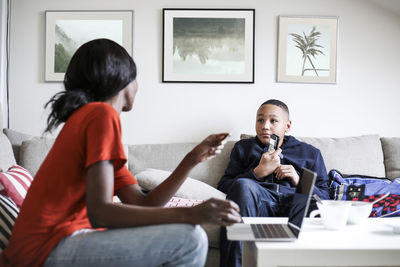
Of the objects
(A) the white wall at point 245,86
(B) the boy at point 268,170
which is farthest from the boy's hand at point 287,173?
(A) the white wall at point 245,86

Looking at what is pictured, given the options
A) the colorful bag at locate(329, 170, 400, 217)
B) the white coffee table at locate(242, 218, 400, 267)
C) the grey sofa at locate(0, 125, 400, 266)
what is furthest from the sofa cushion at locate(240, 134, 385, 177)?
the white coffee table at locate(242, 218, 400, 267)

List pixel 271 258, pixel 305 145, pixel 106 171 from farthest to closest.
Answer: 1. pixel 305 145
2. pixel 271 258
3. pixel 106 171

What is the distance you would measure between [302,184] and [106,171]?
666 mm

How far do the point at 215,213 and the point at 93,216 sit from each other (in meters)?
0.31

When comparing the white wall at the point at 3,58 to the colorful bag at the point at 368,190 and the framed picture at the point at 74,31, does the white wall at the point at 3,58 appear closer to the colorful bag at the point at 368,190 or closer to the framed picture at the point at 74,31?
the framed picture at the point at 74,31

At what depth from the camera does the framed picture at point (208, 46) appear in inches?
120

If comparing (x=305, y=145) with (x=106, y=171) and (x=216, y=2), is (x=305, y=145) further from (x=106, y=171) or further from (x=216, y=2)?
(x=106, y=171)

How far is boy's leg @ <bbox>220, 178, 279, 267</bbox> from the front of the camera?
1.76m

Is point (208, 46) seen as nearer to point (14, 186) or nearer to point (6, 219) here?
point (14, 186)

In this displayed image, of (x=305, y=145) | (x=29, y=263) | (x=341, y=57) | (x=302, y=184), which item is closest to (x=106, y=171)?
(x=29, y=263)

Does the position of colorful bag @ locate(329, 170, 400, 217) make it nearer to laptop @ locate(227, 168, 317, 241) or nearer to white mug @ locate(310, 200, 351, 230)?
white mug @ locate(310, 200, 351, 230)

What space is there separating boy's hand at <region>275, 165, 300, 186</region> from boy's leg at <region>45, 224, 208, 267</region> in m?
1.30

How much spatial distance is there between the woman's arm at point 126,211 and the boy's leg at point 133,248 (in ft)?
0.07

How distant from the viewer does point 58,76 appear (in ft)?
10.0
